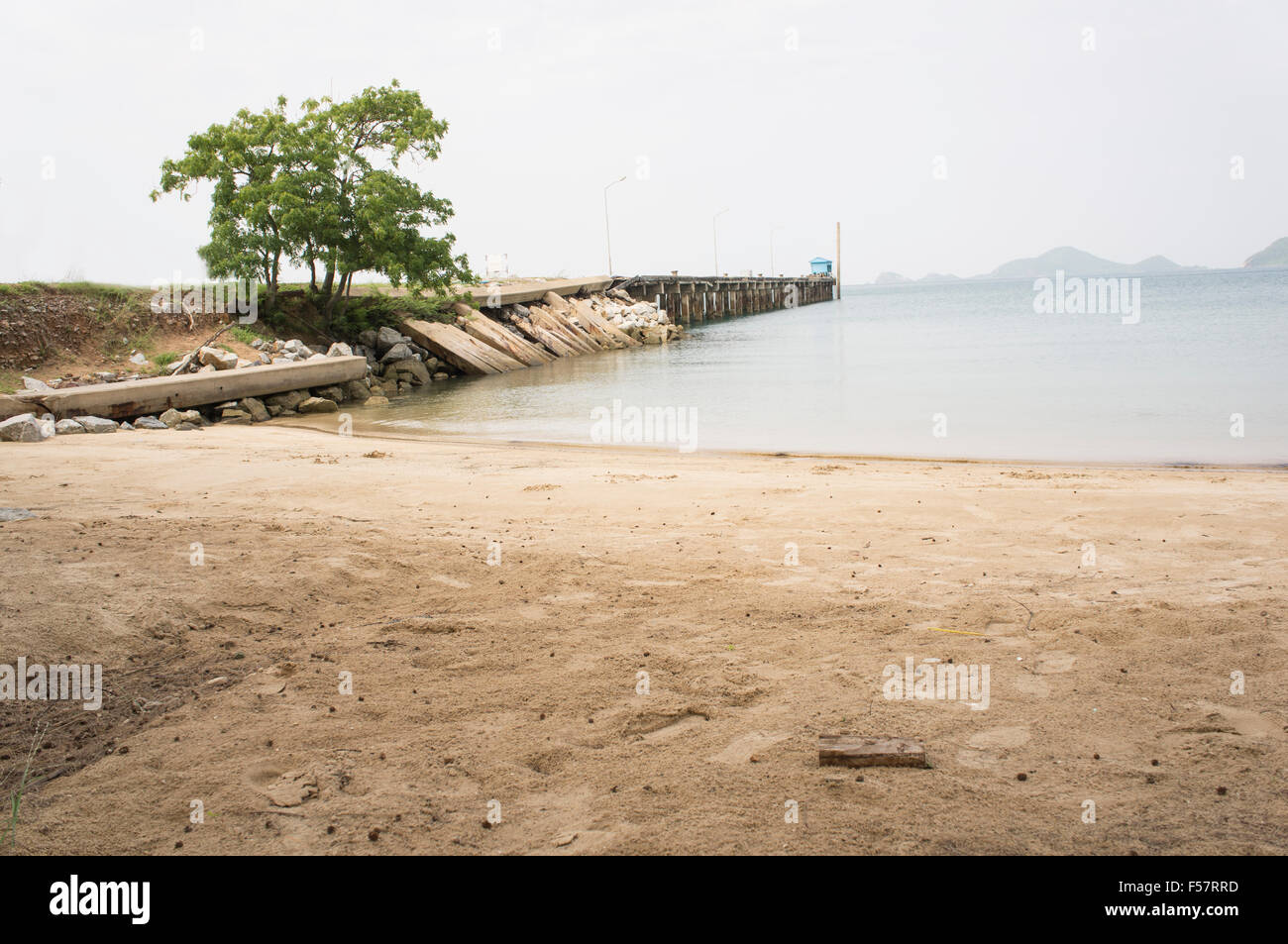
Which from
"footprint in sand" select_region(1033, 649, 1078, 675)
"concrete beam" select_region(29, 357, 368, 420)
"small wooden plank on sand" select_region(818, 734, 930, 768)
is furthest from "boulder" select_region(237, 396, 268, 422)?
"small wooden plank on sand" select_region(818, 734, 930, 768)

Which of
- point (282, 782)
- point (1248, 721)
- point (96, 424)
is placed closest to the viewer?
point (282, 782)

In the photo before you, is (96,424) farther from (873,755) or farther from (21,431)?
(873,755)

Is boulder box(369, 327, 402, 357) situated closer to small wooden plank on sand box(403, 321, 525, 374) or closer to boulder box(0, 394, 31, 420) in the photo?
small wooden plank on sand box(403, 321, 525, 374)

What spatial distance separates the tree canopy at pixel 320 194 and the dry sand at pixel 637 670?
21.0m

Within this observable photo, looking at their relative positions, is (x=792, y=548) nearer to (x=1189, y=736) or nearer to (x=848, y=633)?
(x=848, y=633)

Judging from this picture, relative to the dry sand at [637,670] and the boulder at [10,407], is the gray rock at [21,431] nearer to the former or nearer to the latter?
the boulder at [10,407]

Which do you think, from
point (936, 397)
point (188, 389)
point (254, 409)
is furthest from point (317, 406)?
point (936, 397)

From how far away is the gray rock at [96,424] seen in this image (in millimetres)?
15195

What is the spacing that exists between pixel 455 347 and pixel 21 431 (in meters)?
17.8

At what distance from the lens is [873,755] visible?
3.55 m

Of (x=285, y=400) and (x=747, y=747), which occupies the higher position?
(x=285, y=400)

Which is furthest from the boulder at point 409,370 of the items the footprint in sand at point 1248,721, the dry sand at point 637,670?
the footprint in sand at point 1248,721
